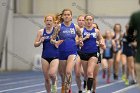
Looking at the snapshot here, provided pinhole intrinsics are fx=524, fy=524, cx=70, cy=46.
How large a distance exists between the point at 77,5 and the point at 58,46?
55.7 ft

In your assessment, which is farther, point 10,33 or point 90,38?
point 10,33

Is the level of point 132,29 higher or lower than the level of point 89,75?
higher

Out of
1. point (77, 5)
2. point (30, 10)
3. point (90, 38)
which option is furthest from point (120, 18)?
point (90, 38)

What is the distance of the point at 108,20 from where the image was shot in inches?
1187

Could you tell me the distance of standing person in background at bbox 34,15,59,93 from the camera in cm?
1275

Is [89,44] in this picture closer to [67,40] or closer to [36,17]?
[67,40]

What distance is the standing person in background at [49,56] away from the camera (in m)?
12.8

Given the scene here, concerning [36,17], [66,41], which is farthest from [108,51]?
[36,17]

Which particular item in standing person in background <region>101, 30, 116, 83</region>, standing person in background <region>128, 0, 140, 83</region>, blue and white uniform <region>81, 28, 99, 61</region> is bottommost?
standing person in background <region>101, 30, 116, 83</region>

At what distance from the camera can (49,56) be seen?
12.9 metres

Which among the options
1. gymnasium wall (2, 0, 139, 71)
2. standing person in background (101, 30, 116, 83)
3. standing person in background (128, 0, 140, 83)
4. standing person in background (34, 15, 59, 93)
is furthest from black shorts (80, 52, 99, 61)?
gymnasium wall (2, 0, 139, 71)

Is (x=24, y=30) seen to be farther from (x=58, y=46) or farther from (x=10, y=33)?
(x=58, y=46)

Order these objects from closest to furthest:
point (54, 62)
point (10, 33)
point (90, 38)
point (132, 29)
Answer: point (132, 29) → point (54, 62) → point (90, 38) → point (10, 33)

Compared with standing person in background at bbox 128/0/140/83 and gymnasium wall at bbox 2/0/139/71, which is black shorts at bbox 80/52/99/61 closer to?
standing person in background at bbox 128/0/140/83
